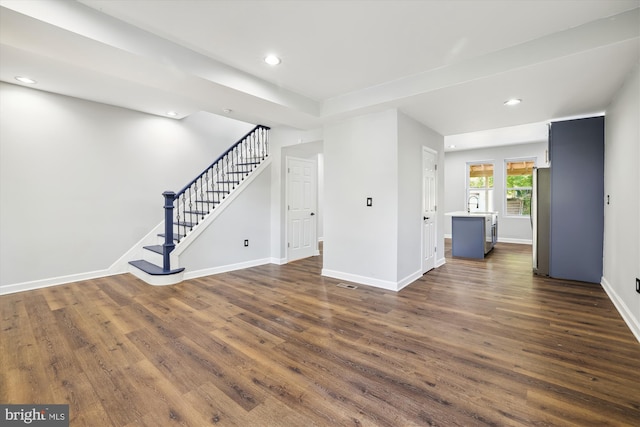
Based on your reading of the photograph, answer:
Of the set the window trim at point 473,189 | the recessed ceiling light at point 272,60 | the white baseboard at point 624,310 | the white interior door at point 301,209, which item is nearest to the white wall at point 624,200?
the white baseboard at point 624,310

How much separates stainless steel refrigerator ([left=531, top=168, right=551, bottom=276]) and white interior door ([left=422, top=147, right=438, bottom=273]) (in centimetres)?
155

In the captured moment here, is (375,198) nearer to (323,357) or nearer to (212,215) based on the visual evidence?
(323,357)

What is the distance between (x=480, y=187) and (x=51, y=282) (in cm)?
1018

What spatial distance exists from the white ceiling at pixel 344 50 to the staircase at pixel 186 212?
68.8 inches

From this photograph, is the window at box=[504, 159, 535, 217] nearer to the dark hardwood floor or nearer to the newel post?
the dark hardwood floor

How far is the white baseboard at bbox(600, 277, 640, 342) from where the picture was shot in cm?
260

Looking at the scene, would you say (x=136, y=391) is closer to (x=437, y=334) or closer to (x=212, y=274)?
(x=437, y=334)

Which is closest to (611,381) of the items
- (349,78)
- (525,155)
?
(349,78)

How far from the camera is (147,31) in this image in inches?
102

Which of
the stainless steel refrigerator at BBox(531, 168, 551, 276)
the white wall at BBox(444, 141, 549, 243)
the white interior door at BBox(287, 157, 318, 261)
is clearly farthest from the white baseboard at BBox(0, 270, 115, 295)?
the white wall at BBox(444, 141, 549, 243)

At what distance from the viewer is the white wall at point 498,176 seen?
7.99m

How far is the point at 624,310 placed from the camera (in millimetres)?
2971

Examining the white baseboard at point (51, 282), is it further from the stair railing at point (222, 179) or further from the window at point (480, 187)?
the window at point (480, 187)

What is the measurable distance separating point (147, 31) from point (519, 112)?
4.59m
